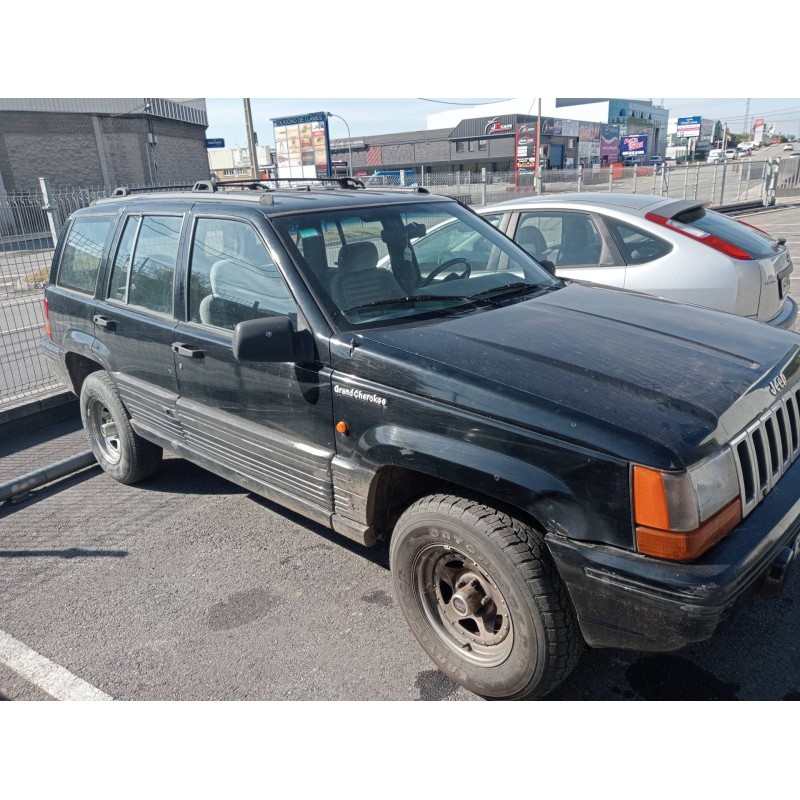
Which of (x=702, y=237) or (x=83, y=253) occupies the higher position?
(x=83, y=253)

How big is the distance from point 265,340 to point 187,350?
976 mm

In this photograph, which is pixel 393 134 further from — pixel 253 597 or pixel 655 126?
pixel 253 597

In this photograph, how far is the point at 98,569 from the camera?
150 inches

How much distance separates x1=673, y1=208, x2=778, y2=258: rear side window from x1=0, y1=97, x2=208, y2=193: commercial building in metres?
33.6

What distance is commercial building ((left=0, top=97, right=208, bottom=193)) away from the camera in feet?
108

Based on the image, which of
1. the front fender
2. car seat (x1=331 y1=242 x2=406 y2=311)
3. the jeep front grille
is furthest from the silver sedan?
the front fender

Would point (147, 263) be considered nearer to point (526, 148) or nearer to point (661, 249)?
point (661, 249)

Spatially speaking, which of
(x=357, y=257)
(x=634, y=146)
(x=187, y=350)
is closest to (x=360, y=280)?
(x=357, y=257)

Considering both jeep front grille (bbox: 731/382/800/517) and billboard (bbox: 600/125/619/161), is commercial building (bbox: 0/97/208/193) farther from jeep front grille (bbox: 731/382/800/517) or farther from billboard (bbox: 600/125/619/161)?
billboard (bbox: 600/125/619/161)

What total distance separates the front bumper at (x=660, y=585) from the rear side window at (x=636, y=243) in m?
3.47

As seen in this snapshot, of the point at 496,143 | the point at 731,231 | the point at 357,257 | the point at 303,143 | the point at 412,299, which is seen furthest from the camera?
the point at 496,143

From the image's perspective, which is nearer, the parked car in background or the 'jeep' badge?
the 'jeep' badge

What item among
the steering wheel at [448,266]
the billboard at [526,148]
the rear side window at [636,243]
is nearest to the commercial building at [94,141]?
the billboard at [526,148]

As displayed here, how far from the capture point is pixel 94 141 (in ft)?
120
